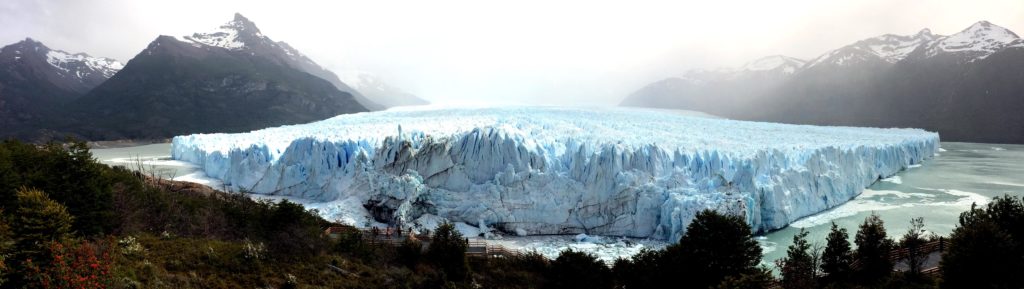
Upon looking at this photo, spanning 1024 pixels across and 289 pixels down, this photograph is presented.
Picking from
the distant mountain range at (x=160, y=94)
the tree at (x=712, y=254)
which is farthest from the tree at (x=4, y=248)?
the distant mountain range at (x=160, y=94)

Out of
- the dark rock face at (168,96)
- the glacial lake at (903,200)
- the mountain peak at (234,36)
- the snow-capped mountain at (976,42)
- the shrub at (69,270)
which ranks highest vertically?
the mountain peak at (234,36)

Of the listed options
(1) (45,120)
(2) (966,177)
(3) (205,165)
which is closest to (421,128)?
(3) (205,165)

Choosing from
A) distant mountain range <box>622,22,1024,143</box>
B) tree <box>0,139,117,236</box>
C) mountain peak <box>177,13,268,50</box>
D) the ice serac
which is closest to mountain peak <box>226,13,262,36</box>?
mountain peak <box>177,13,268,50</box>

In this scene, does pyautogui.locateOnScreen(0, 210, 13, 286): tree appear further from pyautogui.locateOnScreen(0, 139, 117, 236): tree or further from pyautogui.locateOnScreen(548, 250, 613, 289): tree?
pyautogui.locateOnScreen(548, 250, 613, 289): tree

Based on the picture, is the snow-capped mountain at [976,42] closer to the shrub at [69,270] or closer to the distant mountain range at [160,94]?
the shrub at [69,270]

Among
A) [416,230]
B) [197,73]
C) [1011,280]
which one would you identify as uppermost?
[197,73]

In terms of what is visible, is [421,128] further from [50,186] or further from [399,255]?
[50,186]
